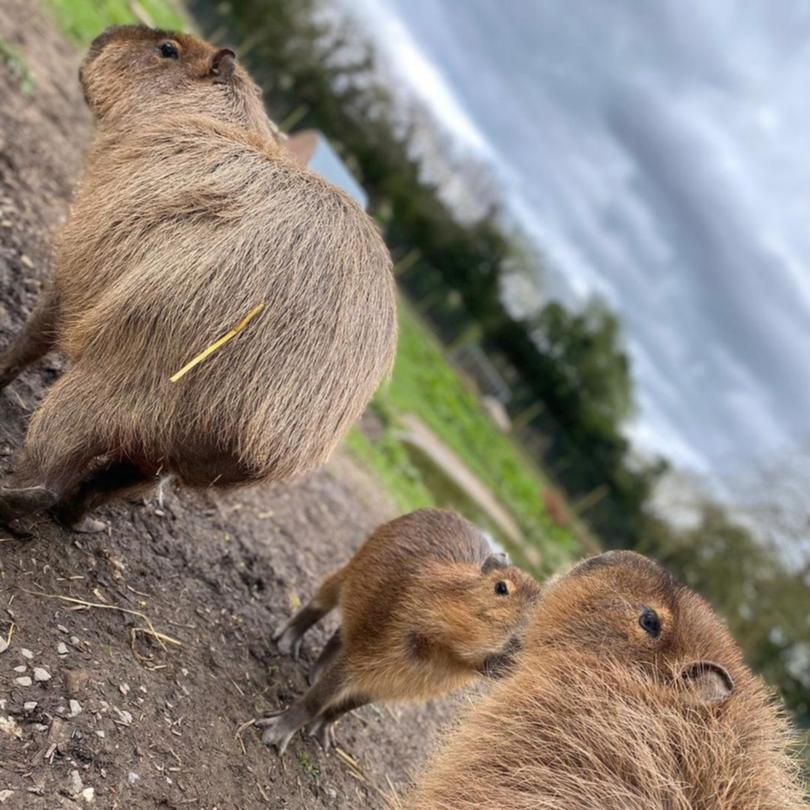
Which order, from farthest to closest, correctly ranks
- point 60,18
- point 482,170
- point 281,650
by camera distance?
point 482,170 < point 60,18 < point 281,650

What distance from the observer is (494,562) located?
3594mm

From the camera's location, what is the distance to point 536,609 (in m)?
2.62

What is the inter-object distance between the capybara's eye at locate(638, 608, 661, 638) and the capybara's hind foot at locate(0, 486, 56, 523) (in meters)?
1.98

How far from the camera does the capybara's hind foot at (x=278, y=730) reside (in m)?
3.36

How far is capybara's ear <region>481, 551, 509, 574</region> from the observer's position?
358cm

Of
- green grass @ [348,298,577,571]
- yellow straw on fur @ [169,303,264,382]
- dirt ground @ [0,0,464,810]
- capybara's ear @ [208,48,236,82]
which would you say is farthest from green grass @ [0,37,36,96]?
yellow straw on fur @ [169,303,264,382]

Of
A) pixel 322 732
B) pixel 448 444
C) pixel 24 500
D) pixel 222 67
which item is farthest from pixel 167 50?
pixel 448 444

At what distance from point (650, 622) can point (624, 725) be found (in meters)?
0.46

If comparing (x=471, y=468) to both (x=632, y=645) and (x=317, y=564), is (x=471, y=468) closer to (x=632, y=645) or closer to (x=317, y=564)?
(x=317, y=564)

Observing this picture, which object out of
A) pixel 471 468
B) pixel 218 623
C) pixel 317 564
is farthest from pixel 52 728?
pixel 471 468

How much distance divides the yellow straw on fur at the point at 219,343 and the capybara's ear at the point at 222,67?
4.84ft

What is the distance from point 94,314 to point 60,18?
7.99 metres

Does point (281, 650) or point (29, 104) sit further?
point (29, 104)

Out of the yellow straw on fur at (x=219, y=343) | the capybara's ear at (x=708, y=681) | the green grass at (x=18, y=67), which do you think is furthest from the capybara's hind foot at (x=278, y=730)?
the green grass at (x=18, y=67)
